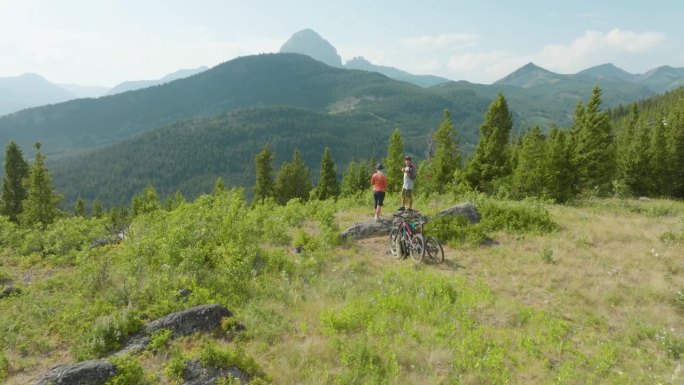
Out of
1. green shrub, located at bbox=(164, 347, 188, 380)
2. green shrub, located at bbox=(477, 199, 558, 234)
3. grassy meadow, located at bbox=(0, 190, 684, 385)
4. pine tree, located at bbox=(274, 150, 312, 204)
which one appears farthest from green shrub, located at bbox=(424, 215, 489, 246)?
pine tree, located at bbox=(274, 150, 312, 204)

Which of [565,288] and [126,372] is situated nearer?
[126,372]

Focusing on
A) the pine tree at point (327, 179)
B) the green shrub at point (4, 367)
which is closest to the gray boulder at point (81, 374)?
the green shrub at point (4, 367)

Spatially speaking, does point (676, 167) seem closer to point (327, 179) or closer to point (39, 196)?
point (327, 179)

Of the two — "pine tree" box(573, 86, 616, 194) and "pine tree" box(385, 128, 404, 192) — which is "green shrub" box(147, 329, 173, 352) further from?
"pine tree" box(385, 128, 404, 192)

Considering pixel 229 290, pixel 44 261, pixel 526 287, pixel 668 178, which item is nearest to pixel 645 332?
pixel 526 287

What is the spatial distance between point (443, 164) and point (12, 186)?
161 ft

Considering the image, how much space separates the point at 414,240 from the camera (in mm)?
12758

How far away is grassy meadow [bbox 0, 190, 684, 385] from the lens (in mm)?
6801

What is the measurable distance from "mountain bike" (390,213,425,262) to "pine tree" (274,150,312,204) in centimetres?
4770

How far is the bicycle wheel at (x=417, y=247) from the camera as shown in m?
12.4

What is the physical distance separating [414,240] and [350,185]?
166 ft

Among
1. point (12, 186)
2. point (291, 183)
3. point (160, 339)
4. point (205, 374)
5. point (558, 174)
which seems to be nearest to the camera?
point (205, 374)

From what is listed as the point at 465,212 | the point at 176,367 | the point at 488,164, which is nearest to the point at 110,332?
the point at 176,367

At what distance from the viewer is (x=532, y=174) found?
1147 inches
